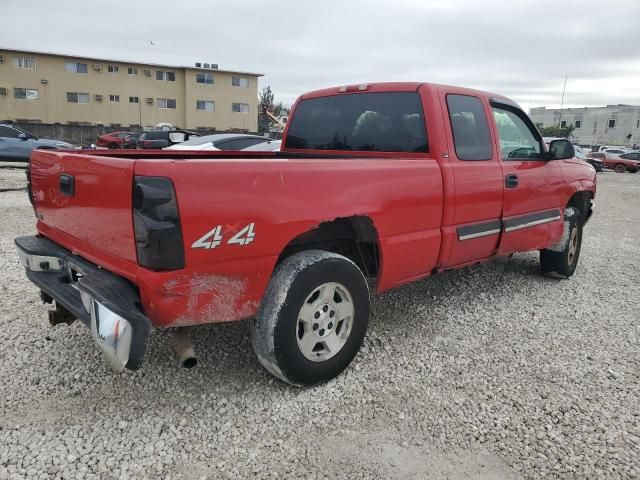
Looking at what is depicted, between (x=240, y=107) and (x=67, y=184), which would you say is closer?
(x=67, y=184)

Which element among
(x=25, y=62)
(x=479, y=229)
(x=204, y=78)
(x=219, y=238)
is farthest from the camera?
(x=204, y=78)

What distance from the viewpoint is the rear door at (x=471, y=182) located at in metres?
3.73

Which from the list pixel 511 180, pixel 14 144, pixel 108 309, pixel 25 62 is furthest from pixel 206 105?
pixel 108 309

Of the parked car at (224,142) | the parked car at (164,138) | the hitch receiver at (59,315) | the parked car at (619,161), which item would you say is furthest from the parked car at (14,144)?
the parked car at (619,161)

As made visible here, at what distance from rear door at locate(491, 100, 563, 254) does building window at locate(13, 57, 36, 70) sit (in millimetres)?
41837

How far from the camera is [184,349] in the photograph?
8.50ft

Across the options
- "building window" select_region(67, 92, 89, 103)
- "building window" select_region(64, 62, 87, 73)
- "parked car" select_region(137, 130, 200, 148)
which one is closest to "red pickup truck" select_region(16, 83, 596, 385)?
"parked car" select_region(137, 130, 200, 148)

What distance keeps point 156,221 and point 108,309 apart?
0.46 metres

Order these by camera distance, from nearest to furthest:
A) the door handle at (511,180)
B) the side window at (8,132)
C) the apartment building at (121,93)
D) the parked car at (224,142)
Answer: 1. the door handle at (511,180)
2. the parked car at (224,142)
3. the side window at (8,132)
4. the apartment building at (121,93)

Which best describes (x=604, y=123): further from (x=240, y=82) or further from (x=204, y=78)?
(x=204, y=78)

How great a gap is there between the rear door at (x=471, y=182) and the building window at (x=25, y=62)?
4197cm

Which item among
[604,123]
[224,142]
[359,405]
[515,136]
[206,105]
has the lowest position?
[359,405]

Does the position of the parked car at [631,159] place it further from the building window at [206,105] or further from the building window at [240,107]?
the building window at [206,105]

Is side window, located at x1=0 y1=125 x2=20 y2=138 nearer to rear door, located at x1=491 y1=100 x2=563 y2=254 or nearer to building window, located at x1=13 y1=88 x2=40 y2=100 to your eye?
rear door, located at x1=491 y1=100 x2=563 y2=254
